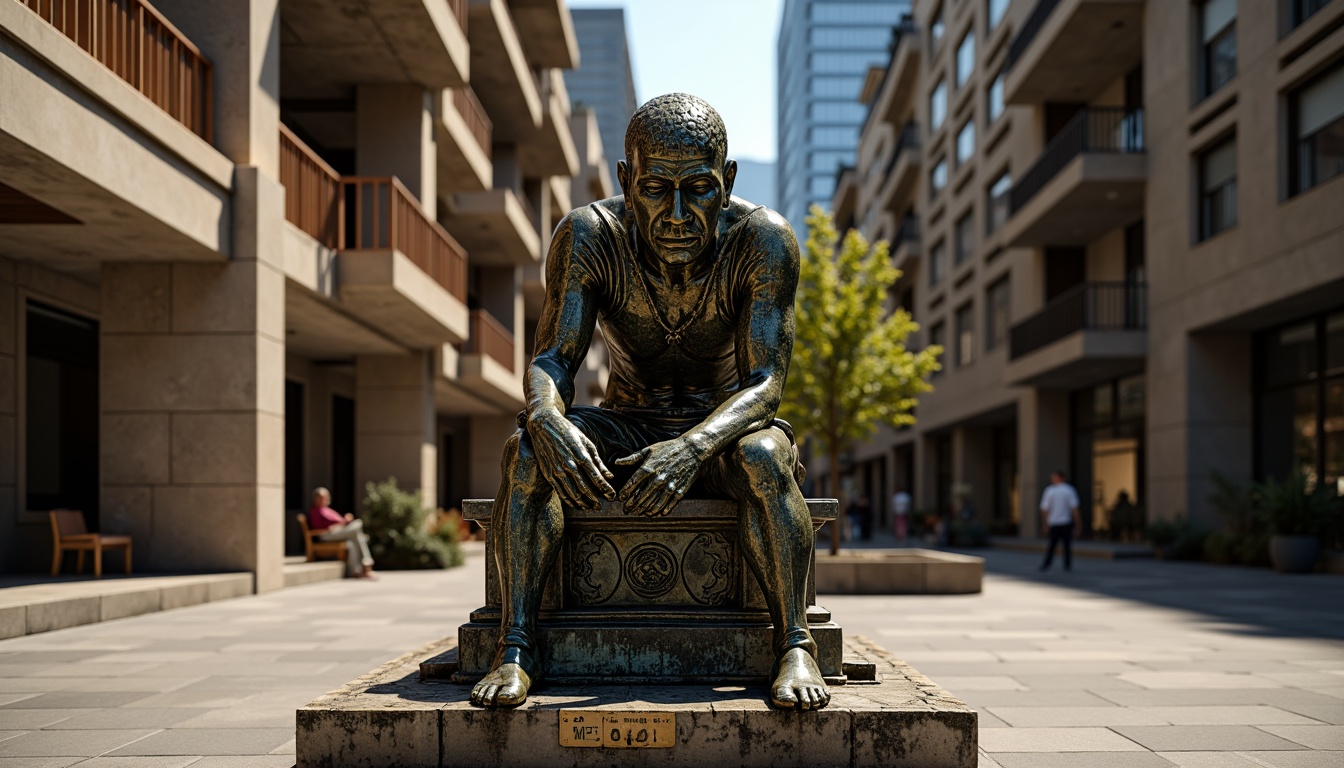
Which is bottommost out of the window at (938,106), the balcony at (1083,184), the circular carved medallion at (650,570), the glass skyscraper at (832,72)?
the circular carved medallion at (650,570)

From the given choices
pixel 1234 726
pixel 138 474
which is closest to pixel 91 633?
pixel 138 474

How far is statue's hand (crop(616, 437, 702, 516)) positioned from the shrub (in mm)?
14258

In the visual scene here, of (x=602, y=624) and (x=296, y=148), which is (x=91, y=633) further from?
(x=296, y=148)

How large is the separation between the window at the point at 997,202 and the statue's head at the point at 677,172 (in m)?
29.9

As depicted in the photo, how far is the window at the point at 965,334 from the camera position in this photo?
122 ft

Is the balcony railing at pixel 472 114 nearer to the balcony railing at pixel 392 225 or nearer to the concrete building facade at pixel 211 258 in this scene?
the concrete building facade at pixel 211 258

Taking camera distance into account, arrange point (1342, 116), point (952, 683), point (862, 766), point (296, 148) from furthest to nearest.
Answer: point (1342, 116)
point (296, 148)
point (952, 683)
point (862, 766)

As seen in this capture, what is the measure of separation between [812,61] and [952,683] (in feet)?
529

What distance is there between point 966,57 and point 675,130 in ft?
121

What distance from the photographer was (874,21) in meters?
158

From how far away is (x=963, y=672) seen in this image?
23.2 feet

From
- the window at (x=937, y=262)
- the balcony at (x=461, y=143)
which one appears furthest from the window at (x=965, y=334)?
the balcony at (x=461, y=143)

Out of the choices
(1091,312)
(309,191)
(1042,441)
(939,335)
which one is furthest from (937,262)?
(309,191)

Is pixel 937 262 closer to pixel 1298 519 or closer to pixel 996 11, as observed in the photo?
pixel 996 11
